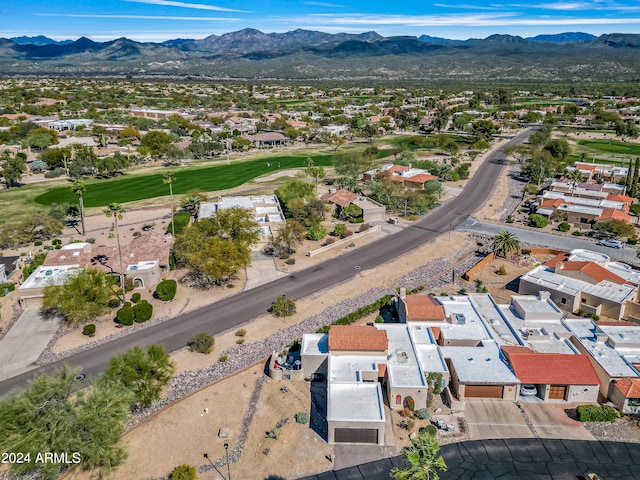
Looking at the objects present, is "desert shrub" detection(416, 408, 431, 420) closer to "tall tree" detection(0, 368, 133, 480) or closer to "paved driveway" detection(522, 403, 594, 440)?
"paved driveway" detection(522, 403, 594, 440)

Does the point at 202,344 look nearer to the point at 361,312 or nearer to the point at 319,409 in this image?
the point at 319,409

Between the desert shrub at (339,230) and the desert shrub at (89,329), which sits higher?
the desert shrub at (339,230)

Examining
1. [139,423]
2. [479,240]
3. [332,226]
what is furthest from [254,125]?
[139,423]

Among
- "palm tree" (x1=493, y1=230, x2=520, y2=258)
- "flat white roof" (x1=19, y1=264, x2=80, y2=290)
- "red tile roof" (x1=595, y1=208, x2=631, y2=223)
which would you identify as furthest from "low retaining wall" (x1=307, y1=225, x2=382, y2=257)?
"red tile roof" (x1=595, y1=208, x2=631, y2=223)

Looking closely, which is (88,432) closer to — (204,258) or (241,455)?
(241,455)

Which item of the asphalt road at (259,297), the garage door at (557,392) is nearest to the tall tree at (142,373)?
the asphalt road at (259,297)

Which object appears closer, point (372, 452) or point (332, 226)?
point (372, 452)

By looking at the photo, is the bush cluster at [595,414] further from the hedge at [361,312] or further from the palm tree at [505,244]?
the palm tree at [505,244]
